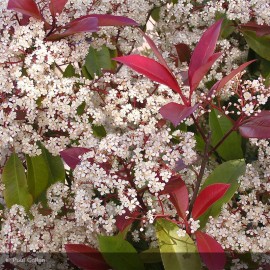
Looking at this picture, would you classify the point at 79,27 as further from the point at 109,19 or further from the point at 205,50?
the point at 205,50

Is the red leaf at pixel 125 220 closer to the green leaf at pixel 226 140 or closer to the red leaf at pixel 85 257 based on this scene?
the red leaf at pixel 85 257

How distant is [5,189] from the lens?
1021 millimetres

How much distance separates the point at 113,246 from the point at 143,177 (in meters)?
0.14

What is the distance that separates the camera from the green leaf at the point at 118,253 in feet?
2.85

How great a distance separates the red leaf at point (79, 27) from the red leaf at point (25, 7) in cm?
5

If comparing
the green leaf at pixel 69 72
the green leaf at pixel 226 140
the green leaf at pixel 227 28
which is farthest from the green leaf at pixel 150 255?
the green leaf at pixel 227 28

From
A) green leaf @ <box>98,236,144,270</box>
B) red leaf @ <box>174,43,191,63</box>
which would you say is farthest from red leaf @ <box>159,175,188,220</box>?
red leaf @ <box>174,43,191,63</box>

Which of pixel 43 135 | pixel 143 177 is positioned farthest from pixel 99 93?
pixel 143 177

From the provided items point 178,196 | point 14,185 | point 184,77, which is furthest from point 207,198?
point 14,185

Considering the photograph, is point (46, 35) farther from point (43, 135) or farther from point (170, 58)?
point (170, 58)

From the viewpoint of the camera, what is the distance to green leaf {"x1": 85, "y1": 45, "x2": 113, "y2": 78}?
114 cm

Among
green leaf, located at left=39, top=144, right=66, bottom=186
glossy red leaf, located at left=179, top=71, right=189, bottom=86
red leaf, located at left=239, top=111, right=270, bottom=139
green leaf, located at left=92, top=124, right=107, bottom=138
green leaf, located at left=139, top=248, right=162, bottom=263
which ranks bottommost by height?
green leaf, located at left=139, top=248, right=162, bottom=263

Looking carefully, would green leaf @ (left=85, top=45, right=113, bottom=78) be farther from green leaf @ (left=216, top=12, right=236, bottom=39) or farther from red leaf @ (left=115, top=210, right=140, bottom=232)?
red leaf @ (left=115, top=210, right=140, bottom=232)

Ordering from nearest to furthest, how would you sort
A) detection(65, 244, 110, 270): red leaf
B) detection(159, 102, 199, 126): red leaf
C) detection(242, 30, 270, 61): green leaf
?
detection(159, 102, 199, 126): red leaf < detection(65, 244, 110, 270): red leaf < detection(242, 30, 270, 61): green leaf
